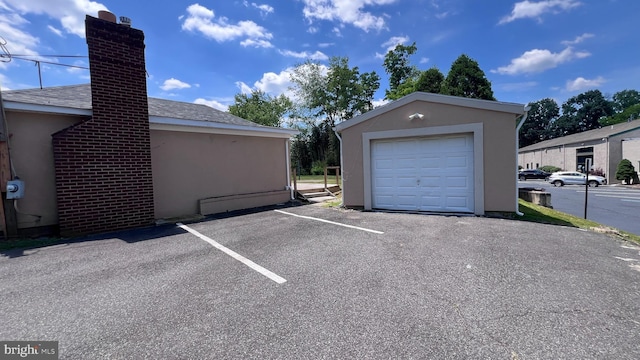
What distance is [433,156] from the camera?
7.72 m

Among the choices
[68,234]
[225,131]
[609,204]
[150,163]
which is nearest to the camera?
[68,234]

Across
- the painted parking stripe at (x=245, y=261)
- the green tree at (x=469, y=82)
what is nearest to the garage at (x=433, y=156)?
the painted parking stripe at (x=245, y=261)

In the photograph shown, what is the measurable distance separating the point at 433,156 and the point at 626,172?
2922 centimetres

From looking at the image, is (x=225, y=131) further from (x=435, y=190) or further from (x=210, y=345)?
(x=210, y=345)

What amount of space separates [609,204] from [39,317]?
2192cm

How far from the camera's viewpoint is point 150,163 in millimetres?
6816

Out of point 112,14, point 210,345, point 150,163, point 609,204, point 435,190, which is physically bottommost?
point 609,204

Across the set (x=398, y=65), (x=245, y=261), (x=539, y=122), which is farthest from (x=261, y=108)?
(x=539, y=122)

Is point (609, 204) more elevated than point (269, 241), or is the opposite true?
point (269, 241)

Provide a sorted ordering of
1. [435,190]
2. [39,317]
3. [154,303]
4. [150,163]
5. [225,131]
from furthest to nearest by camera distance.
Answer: [225,131], [435,190], [150,163], [154,303], [39,317]

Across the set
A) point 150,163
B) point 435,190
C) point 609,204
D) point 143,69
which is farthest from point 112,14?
point 609,204

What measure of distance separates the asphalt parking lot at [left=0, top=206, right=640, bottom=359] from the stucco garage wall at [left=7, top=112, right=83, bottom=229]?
145cm

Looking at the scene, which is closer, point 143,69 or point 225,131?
point 143,69

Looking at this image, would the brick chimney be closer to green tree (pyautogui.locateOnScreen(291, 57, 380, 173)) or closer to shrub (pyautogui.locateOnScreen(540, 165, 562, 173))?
green tree (pyautogui.locateOnScreen(291, 57, 380, 173))
